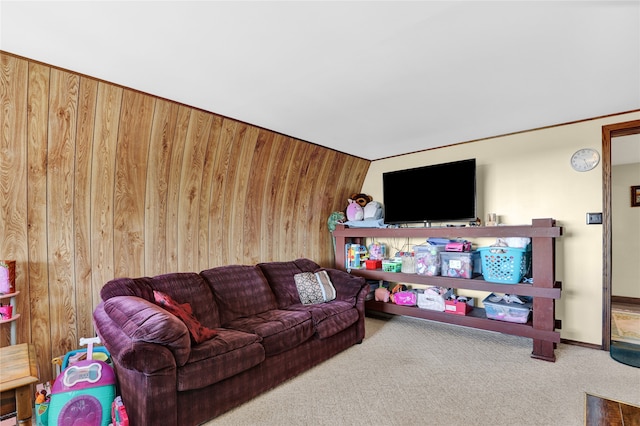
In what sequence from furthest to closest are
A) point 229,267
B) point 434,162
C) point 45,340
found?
point 434,162, point 229,267, point 45,340

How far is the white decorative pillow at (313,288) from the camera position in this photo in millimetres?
3430

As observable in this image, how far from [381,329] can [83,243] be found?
10.3 feet

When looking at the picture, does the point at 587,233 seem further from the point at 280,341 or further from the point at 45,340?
the point at 45,340

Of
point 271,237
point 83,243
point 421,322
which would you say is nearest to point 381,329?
point 421,322

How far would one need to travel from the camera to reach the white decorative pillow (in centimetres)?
343

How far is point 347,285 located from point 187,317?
1.79 meters

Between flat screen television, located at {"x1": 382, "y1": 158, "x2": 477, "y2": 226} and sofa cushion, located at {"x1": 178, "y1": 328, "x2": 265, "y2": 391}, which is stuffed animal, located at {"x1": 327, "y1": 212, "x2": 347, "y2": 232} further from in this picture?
sofa cushion, located at {"x1": 178, "y1": 328, "x2": 265, "y2": 391}

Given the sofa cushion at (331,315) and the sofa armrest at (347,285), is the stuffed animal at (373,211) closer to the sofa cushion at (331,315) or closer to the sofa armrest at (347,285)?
the sofa armrest at (347,285)

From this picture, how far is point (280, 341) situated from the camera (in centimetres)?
256

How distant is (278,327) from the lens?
8.62 ft

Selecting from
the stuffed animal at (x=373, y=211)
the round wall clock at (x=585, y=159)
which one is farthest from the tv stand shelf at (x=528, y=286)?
the round wall clock at (x=585, y=159)

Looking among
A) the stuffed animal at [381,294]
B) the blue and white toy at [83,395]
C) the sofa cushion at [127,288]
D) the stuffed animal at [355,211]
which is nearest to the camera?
the blue and white toy at [83,395]

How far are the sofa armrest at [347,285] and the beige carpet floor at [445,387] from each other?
503mm

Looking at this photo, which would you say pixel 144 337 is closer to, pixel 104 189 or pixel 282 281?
pixel 104 189
